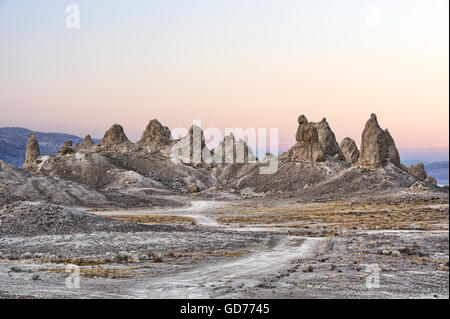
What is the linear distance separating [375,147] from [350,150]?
4711 cm

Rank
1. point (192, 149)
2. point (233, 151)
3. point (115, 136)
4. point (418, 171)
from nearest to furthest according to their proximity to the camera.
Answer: point (418, 171) → point (192, 149) → point (233, 151) → point (115, 136)

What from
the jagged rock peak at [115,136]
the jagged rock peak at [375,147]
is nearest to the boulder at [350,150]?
the jagged rock peak at [375,147]

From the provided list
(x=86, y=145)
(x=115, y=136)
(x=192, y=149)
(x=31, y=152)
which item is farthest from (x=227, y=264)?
(x=86, y=145)

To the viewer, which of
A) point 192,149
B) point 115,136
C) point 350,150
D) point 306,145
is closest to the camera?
point 306,145

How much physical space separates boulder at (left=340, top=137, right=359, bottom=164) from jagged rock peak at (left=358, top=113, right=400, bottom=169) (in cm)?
4004

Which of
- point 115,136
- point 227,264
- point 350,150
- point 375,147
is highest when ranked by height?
point 115,136

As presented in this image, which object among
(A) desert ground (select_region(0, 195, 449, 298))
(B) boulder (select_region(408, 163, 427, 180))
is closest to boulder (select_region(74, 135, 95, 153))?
(B) boulder (select_region(408, 163, 427, 180))

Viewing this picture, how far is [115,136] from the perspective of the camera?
161 m

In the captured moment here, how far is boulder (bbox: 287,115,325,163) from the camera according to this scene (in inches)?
4587

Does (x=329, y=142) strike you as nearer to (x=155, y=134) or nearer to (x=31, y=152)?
(x=155, y=134)

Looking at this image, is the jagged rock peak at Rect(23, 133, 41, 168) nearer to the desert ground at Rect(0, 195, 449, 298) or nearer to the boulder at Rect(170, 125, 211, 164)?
the boulder at Rect(170, 125, 211, 164)

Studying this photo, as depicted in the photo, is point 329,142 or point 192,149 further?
point 192,149

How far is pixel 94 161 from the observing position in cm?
13712

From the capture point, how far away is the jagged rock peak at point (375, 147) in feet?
305
